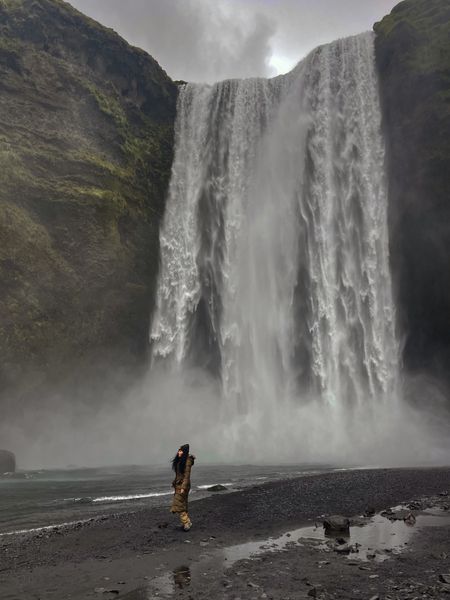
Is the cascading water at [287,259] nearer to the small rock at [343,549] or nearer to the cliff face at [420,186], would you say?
the cliff face at [420,186]

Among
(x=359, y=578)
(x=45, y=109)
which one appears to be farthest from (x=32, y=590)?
(x=45, y=109)

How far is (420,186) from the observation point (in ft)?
122

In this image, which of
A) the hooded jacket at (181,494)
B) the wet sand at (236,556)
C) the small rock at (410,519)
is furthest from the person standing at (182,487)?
the small rock at (410,519)

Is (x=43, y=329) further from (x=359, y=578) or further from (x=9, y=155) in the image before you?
(x=359, y=578)

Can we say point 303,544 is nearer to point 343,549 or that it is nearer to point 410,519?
point 343,549

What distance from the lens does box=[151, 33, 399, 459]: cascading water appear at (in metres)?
35.1

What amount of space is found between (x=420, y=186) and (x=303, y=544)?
34.0 m

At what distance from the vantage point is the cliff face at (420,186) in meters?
35.8

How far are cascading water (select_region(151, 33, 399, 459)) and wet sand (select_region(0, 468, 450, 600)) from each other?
20.3 m

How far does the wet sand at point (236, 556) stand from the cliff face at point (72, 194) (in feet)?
84.0

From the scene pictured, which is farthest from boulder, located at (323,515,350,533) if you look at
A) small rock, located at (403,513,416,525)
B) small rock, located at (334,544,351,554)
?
small rock, located at (403,513,416,525)

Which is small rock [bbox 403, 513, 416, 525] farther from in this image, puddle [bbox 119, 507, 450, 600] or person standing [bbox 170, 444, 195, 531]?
person standing [bbox 170, 444, 195, 531]

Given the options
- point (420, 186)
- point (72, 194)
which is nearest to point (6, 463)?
point (72, 194)

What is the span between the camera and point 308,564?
24.1ft
